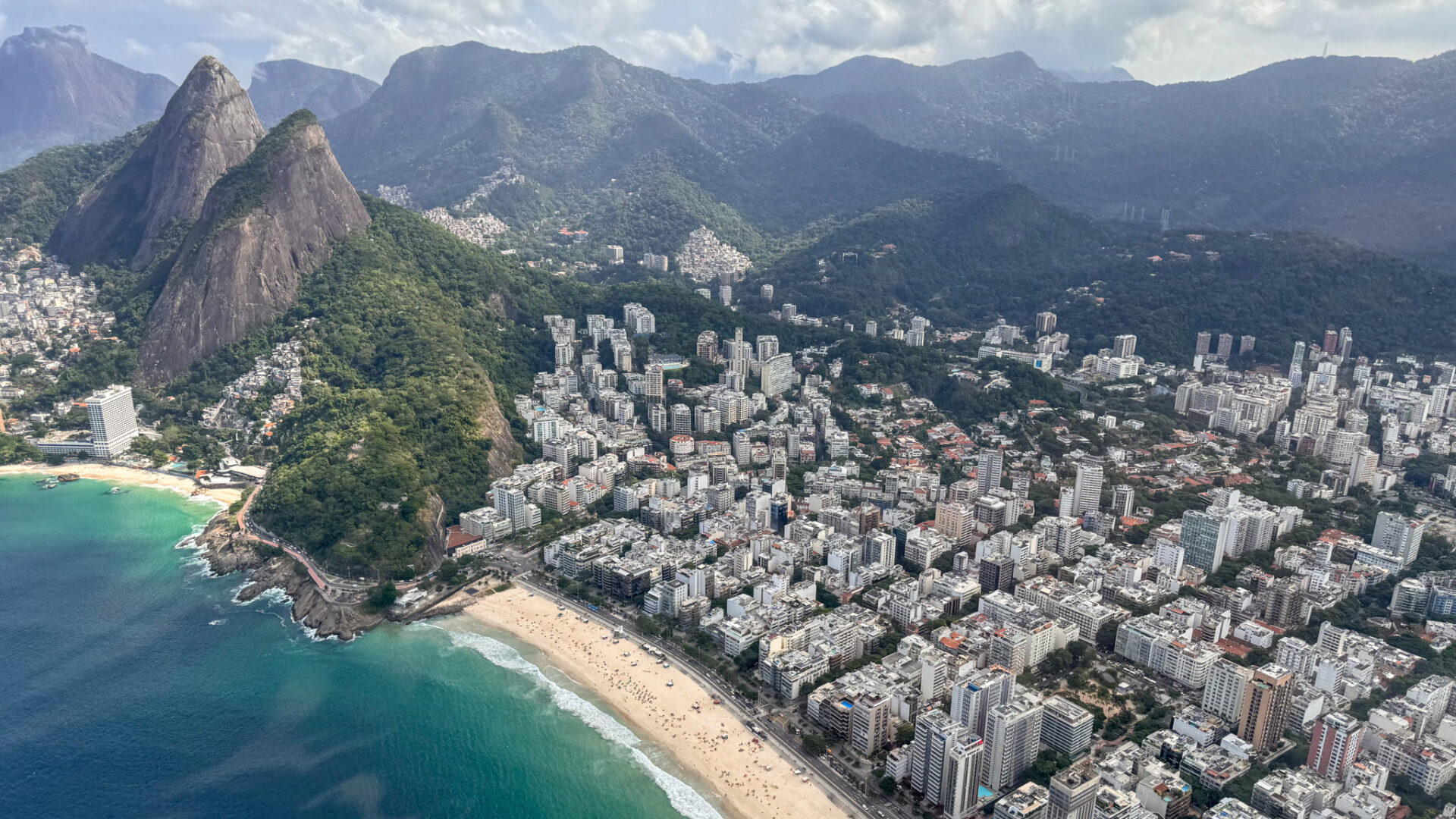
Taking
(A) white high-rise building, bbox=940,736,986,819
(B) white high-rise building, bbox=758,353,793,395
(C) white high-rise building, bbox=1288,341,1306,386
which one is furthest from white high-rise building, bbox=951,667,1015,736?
(C) white high-rise building, bbox=1288,341,1306,386

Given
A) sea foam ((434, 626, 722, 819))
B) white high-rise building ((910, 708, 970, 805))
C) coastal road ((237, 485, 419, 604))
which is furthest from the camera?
coastal road ((237, 485, 419, 604))

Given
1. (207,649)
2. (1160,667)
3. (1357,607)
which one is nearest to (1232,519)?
(1357,607)

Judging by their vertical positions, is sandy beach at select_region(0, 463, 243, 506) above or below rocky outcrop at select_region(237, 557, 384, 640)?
above

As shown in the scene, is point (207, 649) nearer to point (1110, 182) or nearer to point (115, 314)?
point (115, 314)

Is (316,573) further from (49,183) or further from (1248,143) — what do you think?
(1248,143)

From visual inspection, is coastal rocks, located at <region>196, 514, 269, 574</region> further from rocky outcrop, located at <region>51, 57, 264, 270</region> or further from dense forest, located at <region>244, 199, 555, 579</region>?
rocky outcrop, located at <region>51, 57, 264, 270</region>

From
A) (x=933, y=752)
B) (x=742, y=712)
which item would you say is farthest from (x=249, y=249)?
(x=933, y=752)

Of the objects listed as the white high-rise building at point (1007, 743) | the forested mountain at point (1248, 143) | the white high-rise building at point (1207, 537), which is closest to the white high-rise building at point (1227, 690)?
the white high-rise building at point (1007, 743)

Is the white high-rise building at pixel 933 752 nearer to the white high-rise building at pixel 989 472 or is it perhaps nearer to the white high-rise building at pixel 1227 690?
the white high-rise building at pixel 1227 690
